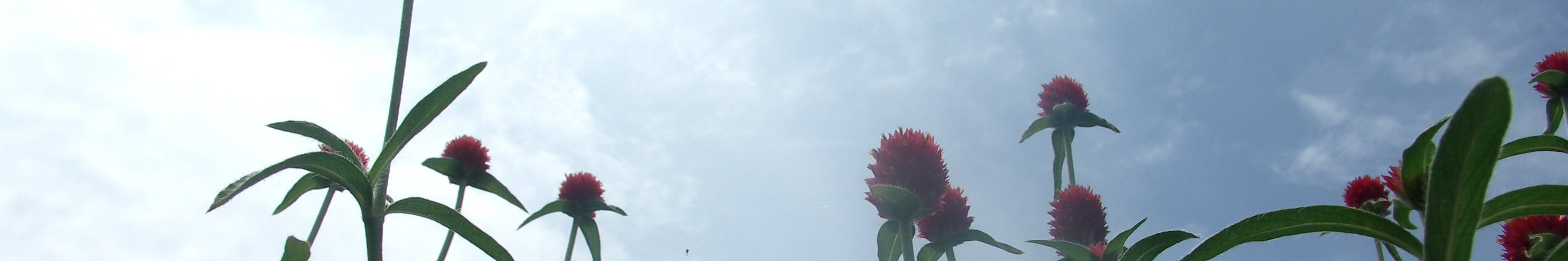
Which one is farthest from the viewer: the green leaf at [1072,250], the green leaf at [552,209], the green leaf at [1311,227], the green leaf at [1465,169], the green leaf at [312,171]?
the green leaf at [552,209]

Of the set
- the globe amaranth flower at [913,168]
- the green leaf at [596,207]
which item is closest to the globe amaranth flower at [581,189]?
the green leaf at [596,207]

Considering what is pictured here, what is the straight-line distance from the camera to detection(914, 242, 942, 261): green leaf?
3.72m

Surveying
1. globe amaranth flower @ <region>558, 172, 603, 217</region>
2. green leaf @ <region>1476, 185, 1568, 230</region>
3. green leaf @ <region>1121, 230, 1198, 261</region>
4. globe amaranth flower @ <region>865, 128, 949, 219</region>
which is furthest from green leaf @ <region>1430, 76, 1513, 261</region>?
globe amaranth flower @ <region>558, 172, 603, 217</region>

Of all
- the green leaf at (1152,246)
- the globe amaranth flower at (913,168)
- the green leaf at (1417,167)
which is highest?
the globe amaranth flower at (913,168)

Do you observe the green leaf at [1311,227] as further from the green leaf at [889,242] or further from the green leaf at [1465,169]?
the green leaf at [889,242]

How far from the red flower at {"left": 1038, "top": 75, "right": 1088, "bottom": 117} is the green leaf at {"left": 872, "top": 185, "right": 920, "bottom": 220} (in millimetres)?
1501

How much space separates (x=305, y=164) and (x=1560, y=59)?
3257 mm

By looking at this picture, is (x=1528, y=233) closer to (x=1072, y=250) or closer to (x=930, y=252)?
(x=1072, y=250)

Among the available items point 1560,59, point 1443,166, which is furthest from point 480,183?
point 1560,59

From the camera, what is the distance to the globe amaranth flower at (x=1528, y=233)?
1.62 metres

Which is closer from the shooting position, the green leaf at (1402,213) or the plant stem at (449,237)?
the green leaf at (1402,213)

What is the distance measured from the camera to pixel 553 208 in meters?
4.38

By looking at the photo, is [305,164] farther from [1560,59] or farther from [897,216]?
[1560,59]

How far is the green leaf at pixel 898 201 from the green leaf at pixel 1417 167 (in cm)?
211
